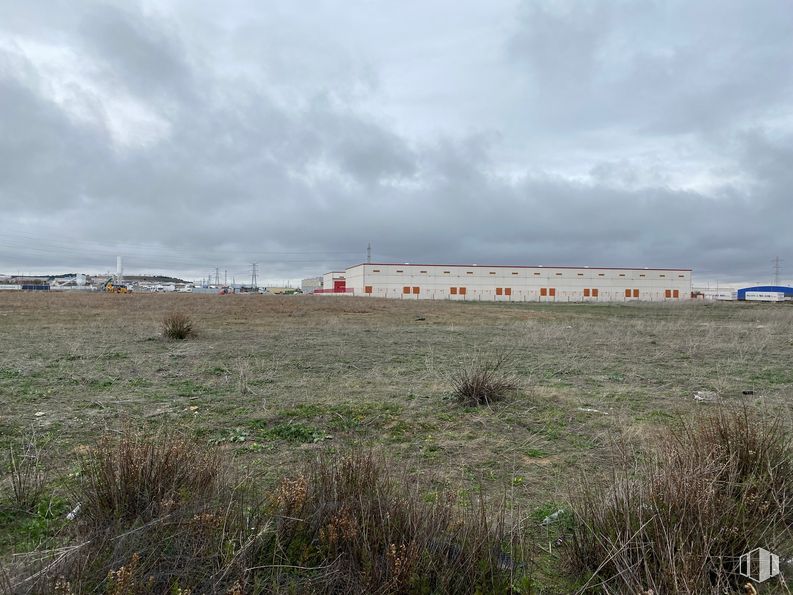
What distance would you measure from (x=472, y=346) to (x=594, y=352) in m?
3.40

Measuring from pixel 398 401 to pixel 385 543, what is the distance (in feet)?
15.9

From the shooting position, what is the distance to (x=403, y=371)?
10383mm

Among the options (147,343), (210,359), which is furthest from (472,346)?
(147,343)

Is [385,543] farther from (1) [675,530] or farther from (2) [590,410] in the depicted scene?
(2) [590,410]

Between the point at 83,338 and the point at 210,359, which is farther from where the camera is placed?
the point at 83,338

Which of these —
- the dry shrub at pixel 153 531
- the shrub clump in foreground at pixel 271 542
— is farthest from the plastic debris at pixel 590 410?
the dry shrub at pixel 153 531

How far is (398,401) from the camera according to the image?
7512mm

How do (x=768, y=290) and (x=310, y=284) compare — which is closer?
(x=768, y=290)

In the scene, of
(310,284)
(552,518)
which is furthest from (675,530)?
(310,284)

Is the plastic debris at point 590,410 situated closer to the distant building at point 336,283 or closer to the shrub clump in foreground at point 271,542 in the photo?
the shrub clump in foreground at point 271,542

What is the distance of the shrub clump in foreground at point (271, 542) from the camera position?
2400 millimetres

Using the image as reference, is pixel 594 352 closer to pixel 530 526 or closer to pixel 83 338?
pixel 530 526
